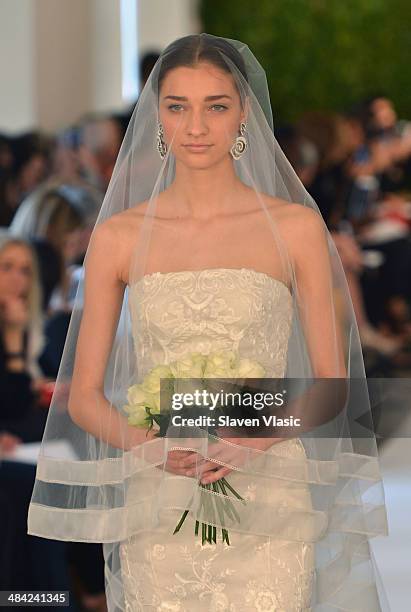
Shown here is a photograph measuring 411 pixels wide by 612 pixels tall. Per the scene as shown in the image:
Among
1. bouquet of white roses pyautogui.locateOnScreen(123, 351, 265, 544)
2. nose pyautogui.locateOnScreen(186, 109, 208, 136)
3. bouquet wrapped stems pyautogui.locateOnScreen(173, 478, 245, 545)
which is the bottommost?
bouquet wrapped stems pyautogui.locateOnScreen(173, 478, 245, 545)

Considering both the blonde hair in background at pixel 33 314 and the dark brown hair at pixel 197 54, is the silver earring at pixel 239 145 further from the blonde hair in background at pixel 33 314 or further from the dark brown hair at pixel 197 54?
the blonde hair in background at pixel 33 314

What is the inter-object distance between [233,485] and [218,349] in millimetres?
289

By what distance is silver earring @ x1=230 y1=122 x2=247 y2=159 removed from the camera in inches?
105

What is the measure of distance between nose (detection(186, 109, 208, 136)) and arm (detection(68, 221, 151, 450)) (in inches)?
12.1

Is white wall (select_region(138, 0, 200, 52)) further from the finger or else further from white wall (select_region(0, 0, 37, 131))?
the finger

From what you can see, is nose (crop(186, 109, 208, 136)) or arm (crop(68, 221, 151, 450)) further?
arm (crop(68, 221, 151, 450))

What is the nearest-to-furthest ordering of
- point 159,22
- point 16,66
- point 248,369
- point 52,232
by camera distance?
point 248,369
point 52,232
point 16,66
point 159,22

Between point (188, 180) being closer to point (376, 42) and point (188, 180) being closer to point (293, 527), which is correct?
point (293, 527)

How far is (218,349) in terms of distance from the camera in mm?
2623

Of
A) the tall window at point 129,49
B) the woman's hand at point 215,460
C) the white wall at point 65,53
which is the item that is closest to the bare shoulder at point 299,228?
the woman's hand at point 215,460

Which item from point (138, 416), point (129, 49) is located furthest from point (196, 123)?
point (129, 49)

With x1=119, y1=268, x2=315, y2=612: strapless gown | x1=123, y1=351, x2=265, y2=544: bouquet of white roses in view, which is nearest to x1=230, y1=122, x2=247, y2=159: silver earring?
x1=119, y1=268, x2=315, y2=612: strapless gown

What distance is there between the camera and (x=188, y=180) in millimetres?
2689

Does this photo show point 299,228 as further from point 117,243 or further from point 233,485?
point 233,485
